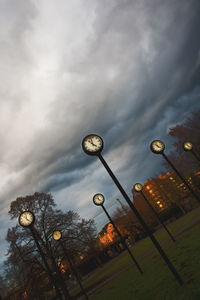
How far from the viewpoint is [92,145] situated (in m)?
7.32

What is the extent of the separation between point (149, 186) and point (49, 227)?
251 feet

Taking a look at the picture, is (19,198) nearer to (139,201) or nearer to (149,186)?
(139,201)

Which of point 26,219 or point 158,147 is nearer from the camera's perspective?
point 26,219

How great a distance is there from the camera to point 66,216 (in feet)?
55.5

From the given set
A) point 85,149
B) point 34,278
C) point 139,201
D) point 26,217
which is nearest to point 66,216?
point 34,278

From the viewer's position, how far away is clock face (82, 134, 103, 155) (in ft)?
23.5

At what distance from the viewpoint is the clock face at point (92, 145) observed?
7170 millimetres

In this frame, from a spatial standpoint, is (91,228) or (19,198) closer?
(19,198)

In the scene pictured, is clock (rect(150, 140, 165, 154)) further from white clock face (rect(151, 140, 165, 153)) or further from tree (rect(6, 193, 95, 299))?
tree (rect(6, 193, 95, 299))

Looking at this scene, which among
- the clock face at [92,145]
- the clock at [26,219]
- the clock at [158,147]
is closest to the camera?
the clock face at [92,145]

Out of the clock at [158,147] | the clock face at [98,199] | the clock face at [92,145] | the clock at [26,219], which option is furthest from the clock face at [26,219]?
the clock at [158,147]

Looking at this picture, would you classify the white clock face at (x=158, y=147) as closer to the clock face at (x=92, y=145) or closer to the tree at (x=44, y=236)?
the clock face at (x=92, y=145)

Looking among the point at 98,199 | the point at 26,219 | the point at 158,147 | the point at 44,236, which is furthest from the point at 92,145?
the point at 44,236

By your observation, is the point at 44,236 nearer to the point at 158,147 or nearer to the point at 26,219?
the point at 26,219
